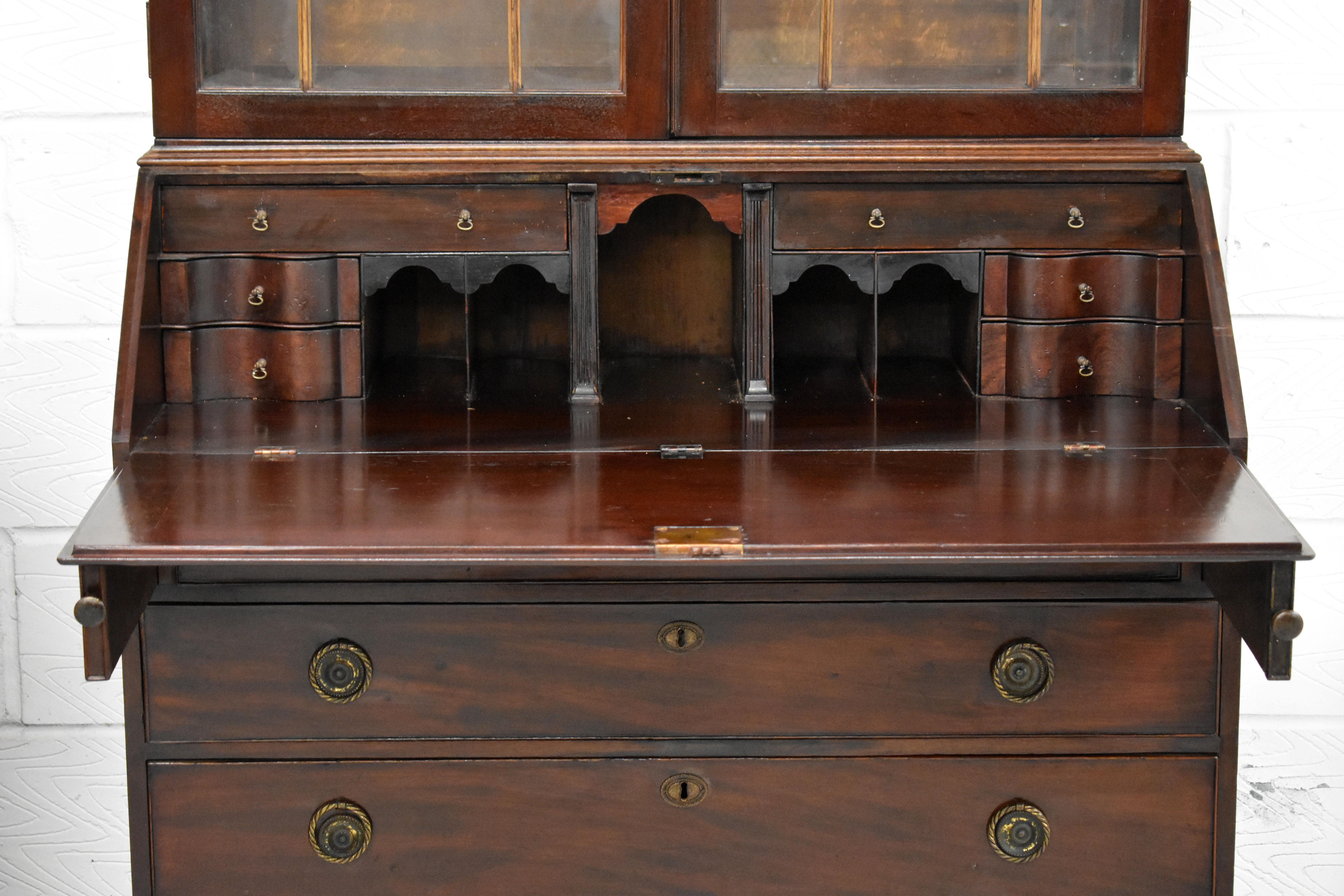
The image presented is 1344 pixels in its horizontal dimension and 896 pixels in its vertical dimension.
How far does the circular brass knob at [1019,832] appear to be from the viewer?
1867 mm

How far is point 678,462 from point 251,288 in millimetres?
706

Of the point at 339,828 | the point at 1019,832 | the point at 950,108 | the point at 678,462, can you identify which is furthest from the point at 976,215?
the point at 339,828

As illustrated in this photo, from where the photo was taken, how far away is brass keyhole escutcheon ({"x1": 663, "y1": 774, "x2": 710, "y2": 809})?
1867 millimetres

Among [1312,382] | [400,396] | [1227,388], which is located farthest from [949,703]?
[1312,382]

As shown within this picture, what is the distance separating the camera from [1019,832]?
1873 millimetres

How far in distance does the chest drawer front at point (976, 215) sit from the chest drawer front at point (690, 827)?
758mm

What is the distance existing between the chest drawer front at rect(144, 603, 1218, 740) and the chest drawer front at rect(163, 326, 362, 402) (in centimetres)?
47

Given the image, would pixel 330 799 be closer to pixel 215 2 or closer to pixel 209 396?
pixel 209 396

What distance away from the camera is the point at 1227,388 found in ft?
6.58

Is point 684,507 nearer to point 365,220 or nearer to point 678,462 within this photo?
point 678,462

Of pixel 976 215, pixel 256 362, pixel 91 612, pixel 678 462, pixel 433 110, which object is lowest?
pixel 91 612

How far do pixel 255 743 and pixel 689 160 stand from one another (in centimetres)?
97

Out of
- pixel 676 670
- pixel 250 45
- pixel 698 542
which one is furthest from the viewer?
pixel 250 45

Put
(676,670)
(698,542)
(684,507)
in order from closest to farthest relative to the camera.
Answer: (698,542), (684,507), (676,670)
